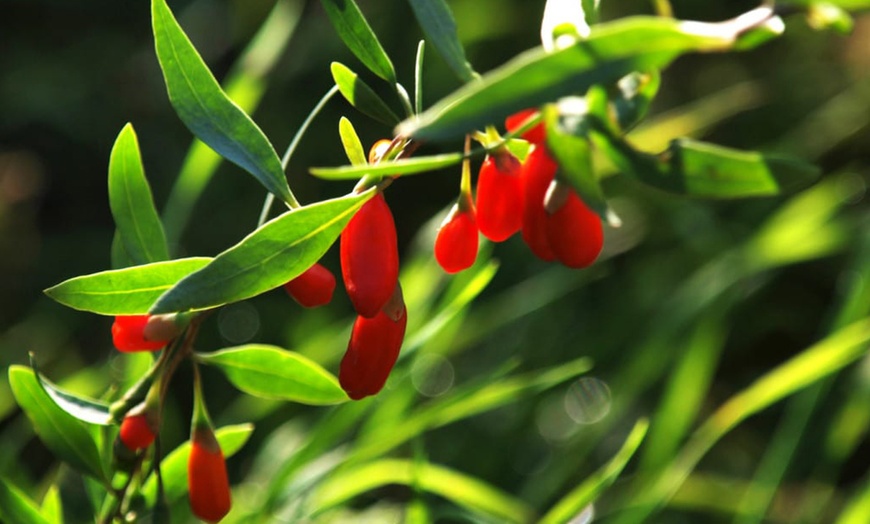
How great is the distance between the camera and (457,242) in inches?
19.9

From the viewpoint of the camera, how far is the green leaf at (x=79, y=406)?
0.54m

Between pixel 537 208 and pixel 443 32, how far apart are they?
79 millimetres

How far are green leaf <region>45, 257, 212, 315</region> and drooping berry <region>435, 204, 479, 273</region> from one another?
10 centimetres

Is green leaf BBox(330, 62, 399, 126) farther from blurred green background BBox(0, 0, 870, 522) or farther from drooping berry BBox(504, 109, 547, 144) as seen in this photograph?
blurred green background BBox(0, 0, 870, 522)

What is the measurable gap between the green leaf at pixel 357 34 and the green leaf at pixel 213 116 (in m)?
0.06

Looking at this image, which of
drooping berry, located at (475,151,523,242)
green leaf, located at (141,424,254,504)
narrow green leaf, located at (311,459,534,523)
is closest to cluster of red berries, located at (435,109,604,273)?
drooping berry, located at (475,151,523,242)

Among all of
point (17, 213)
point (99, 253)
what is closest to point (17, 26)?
point (17, 213)

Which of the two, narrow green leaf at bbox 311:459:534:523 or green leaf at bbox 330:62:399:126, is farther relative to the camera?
narrow green leaf at bbox 311:459:534:523

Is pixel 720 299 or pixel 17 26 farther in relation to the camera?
pixel 17 26

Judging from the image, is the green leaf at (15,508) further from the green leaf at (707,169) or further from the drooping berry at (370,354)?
the green leaf at (707,169)

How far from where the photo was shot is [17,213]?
6.40 feet

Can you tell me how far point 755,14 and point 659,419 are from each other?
33.0 inches

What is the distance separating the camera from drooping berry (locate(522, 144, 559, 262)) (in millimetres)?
454

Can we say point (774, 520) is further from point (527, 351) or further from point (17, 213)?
point (17, 213)
